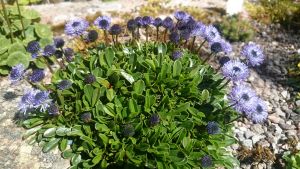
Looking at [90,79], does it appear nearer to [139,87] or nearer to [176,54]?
[139,87]

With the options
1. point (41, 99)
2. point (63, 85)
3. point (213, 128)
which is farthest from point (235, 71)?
point (41, 99)

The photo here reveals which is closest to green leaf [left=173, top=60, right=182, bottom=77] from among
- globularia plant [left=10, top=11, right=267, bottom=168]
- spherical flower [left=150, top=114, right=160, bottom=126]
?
globularia plant [left=10, top=11, right=267, bottom=168]

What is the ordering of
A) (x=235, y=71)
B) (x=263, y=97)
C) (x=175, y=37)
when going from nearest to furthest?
(x=235, y=71), (x=175, y=37), (x=263, y=97)

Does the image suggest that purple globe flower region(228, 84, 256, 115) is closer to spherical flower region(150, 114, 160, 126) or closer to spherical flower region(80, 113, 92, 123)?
spherical flower region(150, 114, 160, 126)

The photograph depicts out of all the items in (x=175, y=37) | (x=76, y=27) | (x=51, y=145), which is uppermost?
(x=76, y=27)

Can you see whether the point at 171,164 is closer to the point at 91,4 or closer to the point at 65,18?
the point at 65,18

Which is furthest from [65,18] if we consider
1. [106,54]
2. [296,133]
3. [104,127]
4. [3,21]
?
[296,133]

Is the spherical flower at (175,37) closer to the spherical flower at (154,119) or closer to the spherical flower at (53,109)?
the spherical flower at (154,119)
